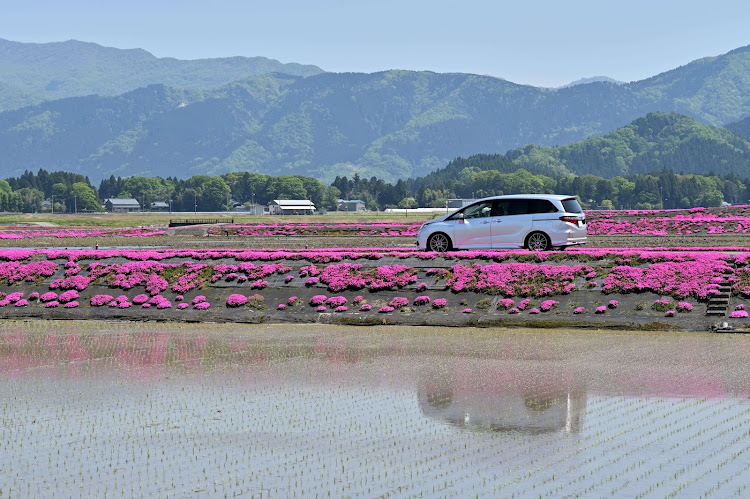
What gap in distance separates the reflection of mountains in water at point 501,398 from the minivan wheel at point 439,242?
16.3 meters

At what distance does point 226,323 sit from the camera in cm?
2925

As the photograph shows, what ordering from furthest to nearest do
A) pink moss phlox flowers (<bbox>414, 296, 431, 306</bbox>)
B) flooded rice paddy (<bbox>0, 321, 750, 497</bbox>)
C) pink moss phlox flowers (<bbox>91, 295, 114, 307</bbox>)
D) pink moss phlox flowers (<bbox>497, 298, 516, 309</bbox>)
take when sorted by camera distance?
pink moss phlox flowers (<bbox>91, 295, 114, 307</bbox>) < pink moss phlox flowers (<bbox>414, 296, 431, 306</bbox>) < pink moss phlox flowers (<bbox>497, 298, 516, 309</bbox>) < flooded rice paddy (<bbox>0, 321, 750, 497</bbox>)

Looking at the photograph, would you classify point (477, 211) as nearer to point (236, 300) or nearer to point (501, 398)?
point (236, 300)

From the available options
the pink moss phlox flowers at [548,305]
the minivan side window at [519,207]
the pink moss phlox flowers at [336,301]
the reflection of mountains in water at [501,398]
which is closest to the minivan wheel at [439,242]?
the minivan side window at [519,207]

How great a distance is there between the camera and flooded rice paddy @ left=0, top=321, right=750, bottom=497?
12.1m

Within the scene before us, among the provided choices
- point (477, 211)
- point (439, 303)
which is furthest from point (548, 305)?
point (477, 211)

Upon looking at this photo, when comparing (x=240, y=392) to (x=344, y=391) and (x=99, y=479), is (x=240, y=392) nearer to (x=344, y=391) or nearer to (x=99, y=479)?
(x=344, y=391)

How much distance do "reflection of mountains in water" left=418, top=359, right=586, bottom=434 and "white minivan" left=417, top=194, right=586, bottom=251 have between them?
50.1 ft

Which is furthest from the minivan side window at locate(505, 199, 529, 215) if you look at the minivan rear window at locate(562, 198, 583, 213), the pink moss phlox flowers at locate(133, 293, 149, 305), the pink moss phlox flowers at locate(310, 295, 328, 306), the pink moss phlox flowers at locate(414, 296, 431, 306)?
the pink moss phlox flowers at locate(133, 293, 149, 305)

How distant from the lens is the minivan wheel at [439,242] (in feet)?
121

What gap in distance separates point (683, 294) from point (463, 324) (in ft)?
18.9

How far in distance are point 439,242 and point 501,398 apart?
20412mm

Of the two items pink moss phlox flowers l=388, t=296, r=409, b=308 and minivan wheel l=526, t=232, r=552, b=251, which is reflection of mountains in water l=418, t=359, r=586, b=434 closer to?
pink moss phlox flowers l=388, t=296, r=409, b=308

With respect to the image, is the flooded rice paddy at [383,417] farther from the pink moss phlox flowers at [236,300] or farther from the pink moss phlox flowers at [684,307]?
the pink moss phlox flowers at [236,300]
